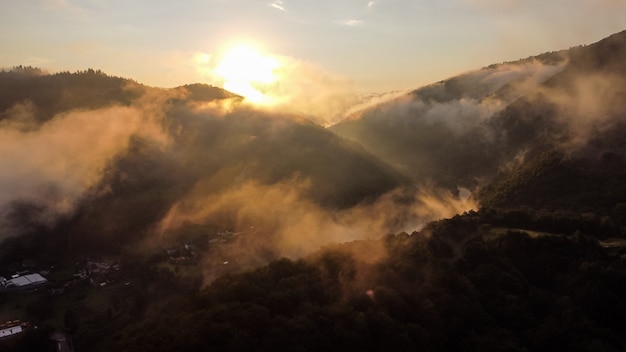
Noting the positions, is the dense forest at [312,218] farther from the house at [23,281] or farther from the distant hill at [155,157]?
the house at [23,281]

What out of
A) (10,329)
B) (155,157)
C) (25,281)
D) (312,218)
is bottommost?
(10,329)

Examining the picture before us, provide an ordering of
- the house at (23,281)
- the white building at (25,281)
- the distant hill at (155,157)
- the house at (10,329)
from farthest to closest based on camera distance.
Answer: the distant hill at (155,157) < the white building at (25,281) < the house at (23,281) < the house at (10,329)

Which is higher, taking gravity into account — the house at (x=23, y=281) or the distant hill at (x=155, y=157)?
the distant hill at (x=155, y=157)

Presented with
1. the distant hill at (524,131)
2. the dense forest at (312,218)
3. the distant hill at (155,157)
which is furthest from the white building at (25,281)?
the distant hill at (524,131)

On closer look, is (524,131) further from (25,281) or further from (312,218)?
(25,281)

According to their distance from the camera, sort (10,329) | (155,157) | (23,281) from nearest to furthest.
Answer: (10,329) → (23,281) → (155,157)

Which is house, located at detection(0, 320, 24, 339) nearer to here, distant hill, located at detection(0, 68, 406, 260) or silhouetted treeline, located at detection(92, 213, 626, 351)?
silhouetted treeline, located at detection(92, 213, 626, 351)

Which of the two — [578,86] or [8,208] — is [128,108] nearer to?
[8,208]

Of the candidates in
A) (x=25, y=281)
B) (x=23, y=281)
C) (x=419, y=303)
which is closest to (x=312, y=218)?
(x=25, y=281)

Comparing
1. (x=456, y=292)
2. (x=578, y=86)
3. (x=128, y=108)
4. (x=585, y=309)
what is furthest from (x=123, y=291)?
(x=578, y=86)

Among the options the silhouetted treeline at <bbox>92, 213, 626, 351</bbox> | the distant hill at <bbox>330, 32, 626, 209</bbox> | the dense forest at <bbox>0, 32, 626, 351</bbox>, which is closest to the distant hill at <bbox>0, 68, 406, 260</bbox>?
the dense forest at <bbox>0, 32, 626, 351</bbox>

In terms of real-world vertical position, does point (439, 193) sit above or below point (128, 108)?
below
